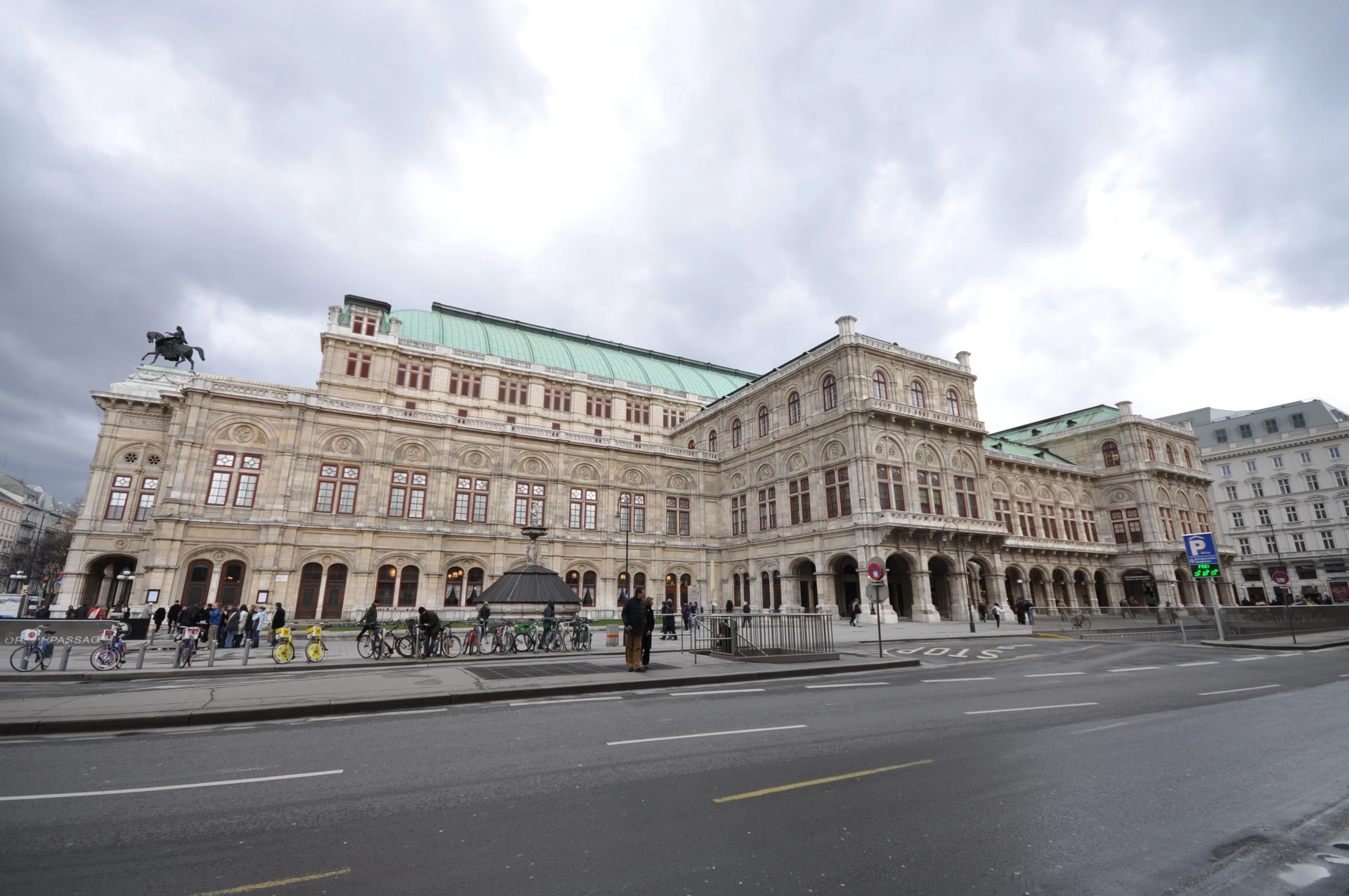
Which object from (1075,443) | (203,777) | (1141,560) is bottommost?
(203,777)

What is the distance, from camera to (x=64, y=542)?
77.1 metres

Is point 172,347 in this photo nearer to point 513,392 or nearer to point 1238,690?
point 513,392

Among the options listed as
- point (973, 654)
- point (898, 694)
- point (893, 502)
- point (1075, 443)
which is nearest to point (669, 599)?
point (893, 502)

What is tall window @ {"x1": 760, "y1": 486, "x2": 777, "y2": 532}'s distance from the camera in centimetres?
4534

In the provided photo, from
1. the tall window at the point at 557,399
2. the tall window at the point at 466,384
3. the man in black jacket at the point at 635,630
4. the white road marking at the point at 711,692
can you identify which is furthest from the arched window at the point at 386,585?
the white road marking at the point at 711,692

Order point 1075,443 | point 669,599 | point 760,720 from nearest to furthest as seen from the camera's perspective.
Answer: point 760,720
point 669,599
point 1075,443

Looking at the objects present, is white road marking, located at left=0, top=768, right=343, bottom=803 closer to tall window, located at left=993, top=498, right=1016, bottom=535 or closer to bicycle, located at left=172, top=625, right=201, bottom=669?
bicycle, located at left=172, top=625, right=201, bottom=669

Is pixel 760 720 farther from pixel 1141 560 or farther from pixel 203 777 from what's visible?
pixel 1141 560

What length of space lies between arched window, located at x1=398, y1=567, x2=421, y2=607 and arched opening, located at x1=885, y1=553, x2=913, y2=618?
31.3 meters

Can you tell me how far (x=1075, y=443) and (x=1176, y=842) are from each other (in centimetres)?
6695

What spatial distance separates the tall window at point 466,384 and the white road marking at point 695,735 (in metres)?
46.0

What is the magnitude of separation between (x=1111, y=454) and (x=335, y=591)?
67.9 meters

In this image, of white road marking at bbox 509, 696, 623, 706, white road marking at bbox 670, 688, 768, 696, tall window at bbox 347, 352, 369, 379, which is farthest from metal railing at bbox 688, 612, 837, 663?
tall window at bbox 347, 352, 369, 379

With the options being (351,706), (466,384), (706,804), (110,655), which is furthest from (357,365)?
(706,804)
